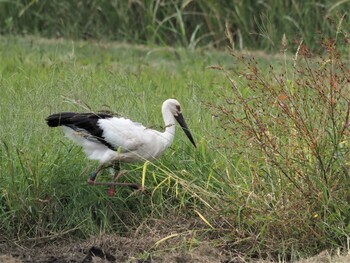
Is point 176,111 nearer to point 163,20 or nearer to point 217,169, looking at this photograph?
point 217,169

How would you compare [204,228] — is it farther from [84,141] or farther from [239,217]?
[84,141]

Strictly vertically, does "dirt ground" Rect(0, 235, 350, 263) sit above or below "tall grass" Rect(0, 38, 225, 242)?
below

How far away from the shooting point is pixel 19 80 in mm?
9727

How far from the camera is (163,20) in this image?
13086 mm

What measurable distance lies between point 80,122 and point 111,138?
0.77 feet

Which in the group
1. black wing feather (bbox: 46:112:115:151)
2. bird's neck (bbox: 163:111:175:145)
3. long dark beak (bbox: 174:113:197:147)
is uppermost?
black wing feather (bbox: 46:112:115:151)

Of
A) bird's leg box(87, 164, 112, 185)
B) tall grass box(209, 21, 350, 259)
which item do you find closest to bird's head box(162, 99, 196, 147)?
bird's leg box(87, 164, 112, 185)

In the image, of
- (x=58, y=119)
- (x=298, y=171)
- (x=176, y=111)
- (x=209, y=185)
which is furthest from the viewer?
(x=176, y=111)

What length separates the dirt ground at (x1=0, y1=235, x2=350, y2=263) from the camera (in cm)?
661

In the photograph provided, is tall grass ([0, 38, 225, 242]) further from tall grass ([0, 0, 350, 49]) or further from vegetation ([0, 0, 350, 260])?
tall grass ([0, 0, 350, 49])

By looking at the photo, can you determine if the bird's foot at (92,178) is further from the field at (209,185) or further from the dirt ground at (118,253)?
the dirt ground at (118,253)

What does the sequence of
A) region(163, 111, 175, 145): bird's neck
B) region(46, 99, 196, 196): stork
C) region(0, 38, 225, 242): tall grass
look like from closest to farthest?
1. region(0, 38, 225, 242): tall grass
2. region(46, 99, 196, 196): stork
3. region(163, 111, 175, 145): bird's neck

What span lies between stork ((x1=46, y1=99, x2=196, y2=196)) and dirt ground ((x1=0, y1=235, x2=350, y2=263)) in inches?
17.9

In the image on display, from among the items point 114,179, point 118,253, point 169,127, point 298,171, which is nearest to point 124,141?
point 114,179
